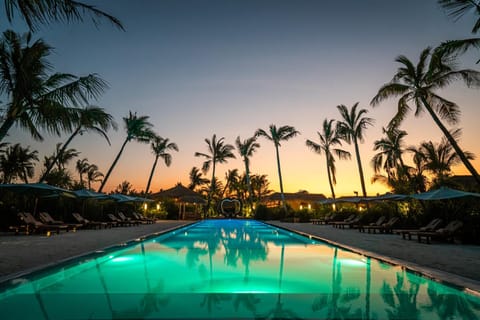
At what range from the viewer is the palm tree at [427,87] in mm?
12570

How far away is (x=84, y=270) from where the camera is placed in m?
5.05

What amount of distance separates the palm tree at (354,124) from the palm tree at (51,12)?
69.4ft

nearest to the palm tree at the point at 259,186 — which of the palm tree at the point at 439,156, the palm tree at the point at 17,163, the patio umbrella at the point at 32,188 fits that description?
the palm tree at the point at 439,156

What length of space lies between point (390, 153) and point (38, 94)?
2597cm

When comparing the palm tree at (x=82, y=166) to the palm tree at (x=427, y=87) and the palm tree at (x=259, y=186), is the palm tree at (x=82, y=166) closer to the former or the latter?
the palm tree at (x=259, y=186)

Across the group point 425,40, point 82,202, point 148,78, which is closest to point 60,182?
point 82,202

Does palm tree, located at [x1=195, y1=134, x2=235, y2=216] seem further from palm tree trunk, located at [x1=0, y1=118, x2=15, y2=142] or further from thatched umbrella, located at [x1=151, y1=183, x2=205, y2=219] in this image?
palm tree trunk, located at [x1=0, y1=118, x2=15, y2=142]

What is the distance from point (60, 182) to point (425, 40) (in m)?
26.0

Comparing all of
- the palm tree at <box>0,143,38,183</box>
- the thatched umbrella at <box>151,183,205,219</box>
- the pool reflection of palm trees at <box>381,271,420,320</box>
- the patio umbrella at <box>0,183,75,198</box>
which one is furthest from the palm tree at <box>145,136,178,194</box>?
the pool reflection of palm trees at <box>381,271,420,320</box>

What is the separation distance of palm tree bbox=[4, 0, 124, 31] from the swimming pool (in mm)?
3668

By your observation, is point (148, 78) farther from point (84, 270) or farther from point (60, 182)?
point (84, 270)

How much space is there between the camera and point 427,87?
1416 cm

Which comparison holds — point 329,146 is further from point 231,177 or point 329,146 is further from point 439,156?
point 231,177

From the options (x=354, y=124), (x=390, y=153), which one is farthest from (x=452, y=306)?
(x=390, y=153)
